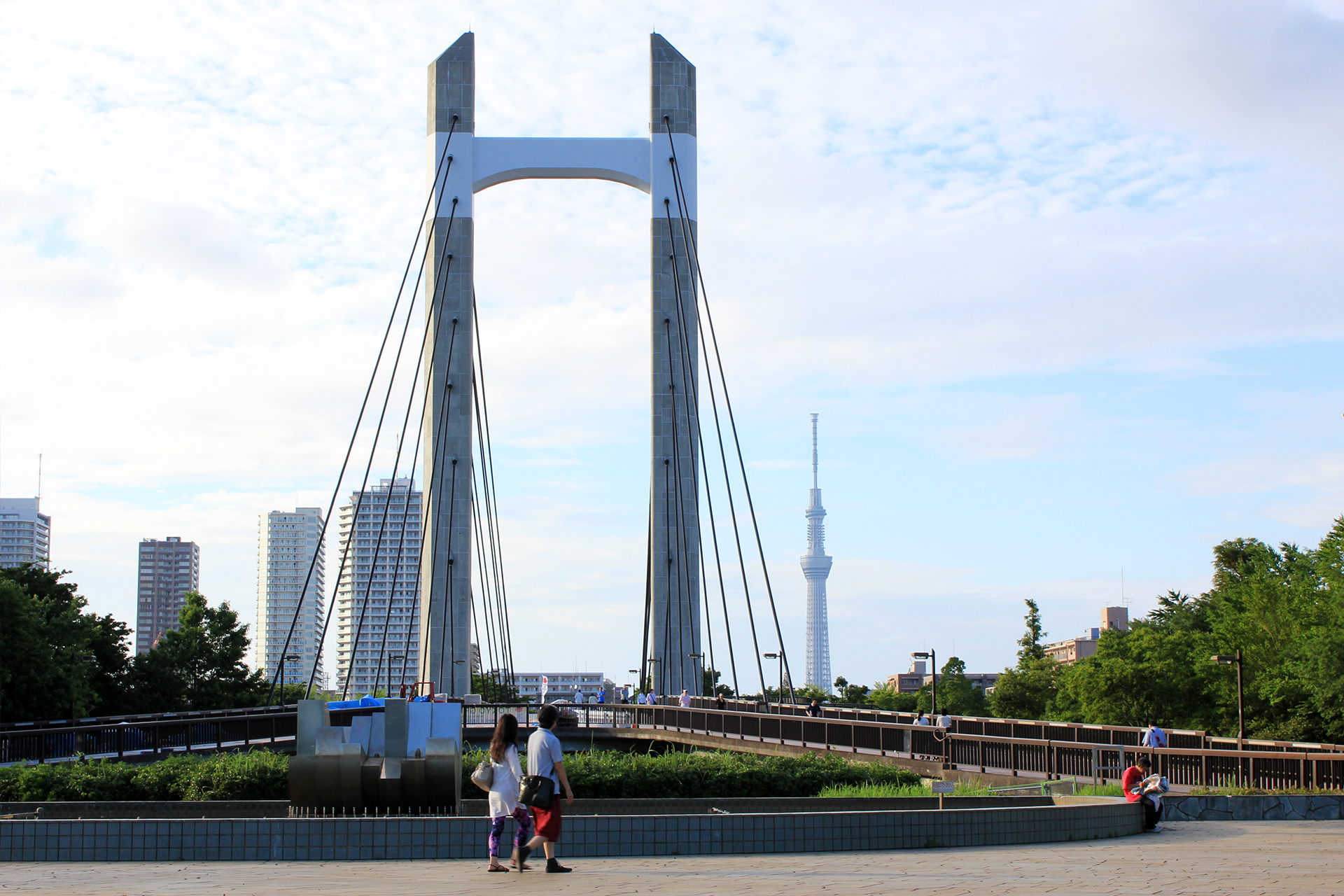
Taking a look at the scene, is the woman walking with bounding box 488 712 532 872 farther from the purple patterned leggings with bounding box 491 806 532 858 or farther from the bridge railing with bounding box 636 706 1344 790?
the bridge railing with bounding box 636 706 1344 790

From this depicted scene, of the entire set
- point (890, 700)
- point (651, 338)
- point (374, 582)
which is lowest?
point (890, 700)

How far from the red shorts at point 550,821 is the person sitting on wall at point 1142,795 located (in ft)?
22.6

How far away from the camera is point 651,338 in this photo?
43219 mm

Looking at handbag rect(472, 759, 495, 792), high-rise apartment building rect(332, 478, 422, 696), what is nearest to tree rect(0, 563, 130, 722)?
handbag rect(472, 759, 495, 792)

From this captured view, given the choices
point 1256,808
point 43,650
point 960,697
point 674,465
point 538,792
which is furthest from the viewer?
point 960,697

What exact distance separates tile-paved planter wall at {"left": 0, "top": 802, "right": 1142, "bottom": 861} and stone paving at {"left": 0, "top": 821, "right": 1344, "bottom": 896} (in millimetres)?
184

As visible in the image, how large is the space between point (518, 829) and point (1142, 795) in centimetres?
731

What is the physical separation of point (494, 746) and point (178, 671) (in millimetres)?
43315

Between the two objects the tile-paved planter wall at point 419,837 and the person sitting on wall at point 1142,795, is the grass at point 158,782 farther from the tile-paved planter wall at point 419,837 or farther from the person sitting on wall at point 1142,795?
the person sitting on wall at point 1142,795

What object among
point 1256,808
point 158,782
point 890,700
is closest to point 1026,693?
point 890,700

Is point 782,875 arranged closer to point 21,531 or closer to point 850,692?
point 850,692

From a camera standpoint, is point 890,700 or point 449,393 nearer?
point 449,393

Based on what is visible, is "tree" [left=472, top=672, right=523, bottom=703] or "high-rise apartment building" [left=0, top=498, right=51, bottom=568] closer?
"tree" [left=472, top=672, right=523, bottom=703]

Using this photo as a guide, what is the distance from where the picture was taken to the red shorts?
9.55 meters
